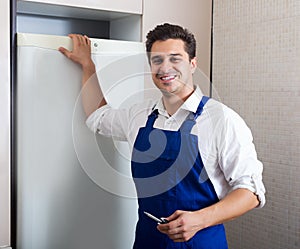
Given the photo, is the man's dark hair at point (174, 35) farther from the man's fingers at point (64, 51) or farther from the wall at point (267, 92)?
the wall at point (267, 92)

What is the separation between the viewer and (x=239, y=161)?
4.13 feet

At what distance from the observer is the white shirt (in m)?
1.26

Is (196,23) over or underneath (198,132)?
over

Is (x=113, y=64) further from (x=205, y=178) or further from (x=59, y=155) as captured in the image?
(x=205, y=178)

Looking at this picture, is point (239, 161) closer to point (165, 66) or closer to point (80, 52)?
point (165, 66)

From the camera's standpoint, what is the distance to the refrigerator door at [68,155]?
57.5 inches

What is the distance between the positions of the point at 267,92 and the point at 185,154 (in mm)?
503

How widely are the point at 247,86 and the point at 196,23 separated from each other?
313 millimetres

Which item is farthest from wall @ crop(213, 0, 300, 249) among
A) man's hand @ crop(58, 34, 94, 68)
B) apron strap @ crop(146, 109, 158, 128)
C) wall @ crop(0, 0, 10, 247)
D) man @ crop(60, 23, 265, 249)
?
wall @ crop(0, 0, 10, 247)

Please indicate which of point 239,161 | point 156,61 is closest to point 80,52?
point 156,61

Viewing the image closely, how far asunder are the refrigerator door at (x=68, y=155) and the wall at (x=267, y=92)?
1.27 ft

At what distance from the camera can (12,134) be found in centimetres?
149

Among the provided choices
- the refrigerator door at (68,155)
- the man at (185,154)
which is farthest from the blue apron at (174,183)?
the refrigerator door at (68,155)

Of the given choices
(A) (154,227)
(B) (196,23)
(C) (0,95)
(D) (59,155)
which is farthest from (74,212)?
(B) (196,23)
